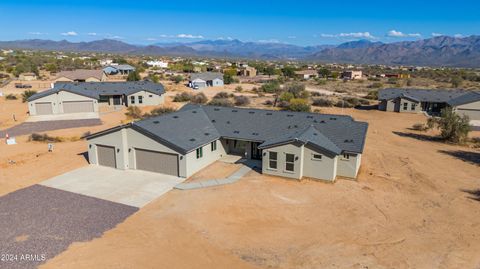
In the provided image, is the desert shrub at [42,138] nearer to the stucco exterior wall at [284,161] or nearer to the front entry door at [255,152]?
the front entry door at [255,152]

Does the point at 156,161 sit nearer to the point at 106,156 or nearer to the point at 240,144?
the point at 106,156

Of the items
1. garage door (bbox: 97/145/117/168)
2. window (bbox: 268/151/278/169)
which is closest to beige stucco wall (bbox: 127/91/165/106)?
garage door (bbox: 97/145/117/168)

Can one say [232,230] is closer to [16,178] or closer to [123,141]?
[123,141]

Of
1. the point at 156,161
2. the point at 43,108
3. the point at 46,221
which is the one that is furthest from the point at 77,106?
the point at 46,221

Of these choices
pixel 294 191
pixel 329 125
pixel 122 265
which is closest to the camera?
pixel 122 265

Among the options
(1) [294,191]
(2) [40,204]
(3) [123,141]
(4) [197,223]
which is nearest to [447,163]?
(1) [294,191]
